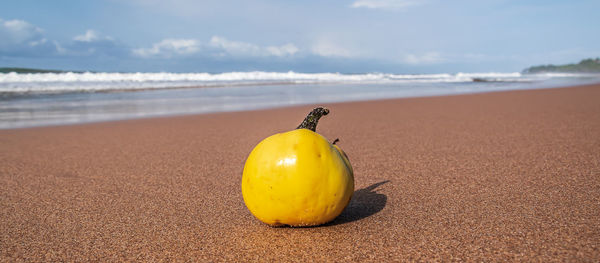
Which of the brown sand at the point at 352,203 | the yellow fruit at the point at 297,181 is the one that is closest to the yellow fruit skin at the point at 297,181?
the yellow fruit at the point at 297,181

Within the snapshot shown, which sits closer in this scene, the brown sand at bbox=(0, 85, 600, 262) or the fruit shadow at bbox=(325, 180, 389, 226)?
the brown sand at bbox=(0, 85, 600, 262)

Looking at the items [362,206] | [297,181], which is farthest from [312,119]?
[362,206]

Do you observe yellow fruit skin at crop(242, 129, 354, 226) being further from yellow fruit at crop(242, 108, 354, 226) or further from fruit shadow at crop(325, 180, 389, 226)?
fruit shadow at crop(325, 180, 389, 226)

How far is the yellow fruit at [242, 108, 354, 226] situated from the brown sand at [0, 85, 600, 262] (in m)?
0.11

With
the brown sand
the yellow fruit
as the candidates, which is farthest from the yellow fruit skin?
the brown sand

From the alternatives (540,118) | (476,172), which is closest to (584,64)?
(540,118)

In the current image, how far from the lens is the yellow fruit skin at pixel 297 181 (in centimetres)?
158

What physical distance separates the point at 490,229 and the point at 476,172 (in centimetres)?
107

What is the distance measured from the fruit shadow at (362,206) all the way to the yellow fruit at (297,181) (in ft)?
0.62

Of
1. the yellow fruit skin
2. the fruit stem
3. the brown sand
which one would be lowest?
the brown sand

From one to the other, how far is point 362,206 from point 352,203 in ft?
0.23

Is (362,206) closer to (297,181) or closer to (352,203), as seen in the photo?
(352,203)

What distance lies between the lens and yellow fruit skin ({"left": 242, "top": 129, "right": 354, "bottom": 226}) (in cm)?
158

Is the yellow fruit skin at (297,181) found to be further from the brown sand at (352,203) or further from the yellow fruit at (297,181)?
the brown sand at (352,203)
